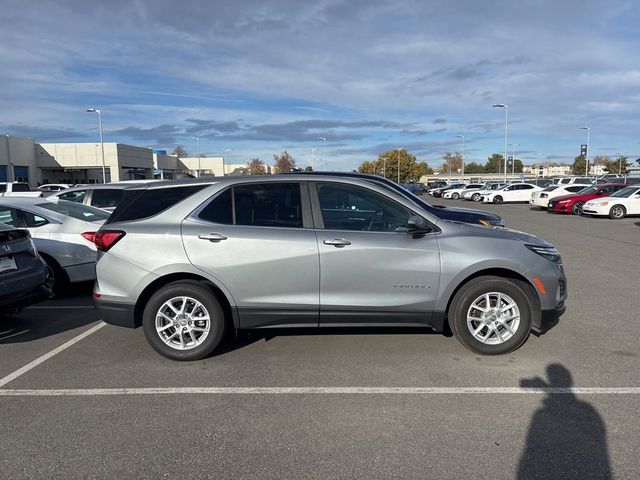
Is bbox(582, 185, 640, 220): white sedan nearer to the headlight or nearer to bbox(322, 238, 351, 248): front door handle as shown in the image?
the headlight

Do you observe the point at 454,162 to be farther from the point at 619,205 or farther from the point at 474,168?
the point at 619,205

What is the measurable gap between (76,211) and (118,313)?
169 inches

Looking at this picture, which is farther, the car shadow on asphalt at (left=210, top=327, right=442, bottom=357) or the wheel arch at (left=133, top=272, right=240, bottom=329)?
the car shadow on asphalt at (left=210, top=327, right=442, bottom=357)

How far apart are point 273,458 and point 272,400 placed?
824 millimetres

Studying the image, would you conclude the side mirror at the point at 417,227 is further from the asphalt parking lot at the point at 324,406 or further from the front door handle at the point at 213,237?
the front door handle at the point at 213,237

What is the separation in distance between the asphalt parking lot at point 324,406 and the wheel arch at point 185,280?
464 millimetres

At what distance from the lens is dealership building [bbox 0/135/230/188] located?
53938 millimetres

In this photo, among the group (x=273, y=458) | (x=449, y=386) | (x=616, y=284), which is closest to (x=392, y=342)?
(x=449, y=386)

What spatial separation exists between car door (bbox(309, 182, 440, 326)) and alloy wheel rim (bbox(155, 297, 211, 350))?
114cm

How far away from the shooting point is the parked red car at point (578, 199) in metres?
25.1

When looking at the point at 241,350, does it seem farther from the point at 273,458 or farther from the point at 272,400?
the point at 273,458

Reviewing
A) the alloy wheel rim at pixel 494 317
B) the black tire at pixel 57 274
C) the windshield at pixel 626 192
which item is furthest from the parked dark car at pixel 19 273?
the windshield at pixel 626 192

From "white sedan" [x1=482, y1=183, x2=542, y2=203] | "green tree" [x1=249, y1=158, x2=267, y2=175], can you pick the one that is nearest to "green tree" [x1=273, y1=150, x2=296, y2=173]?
"green tree" [x1=249, y1=158, x2=267, y2=175]

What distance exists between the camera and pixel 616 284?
8.04 meters
